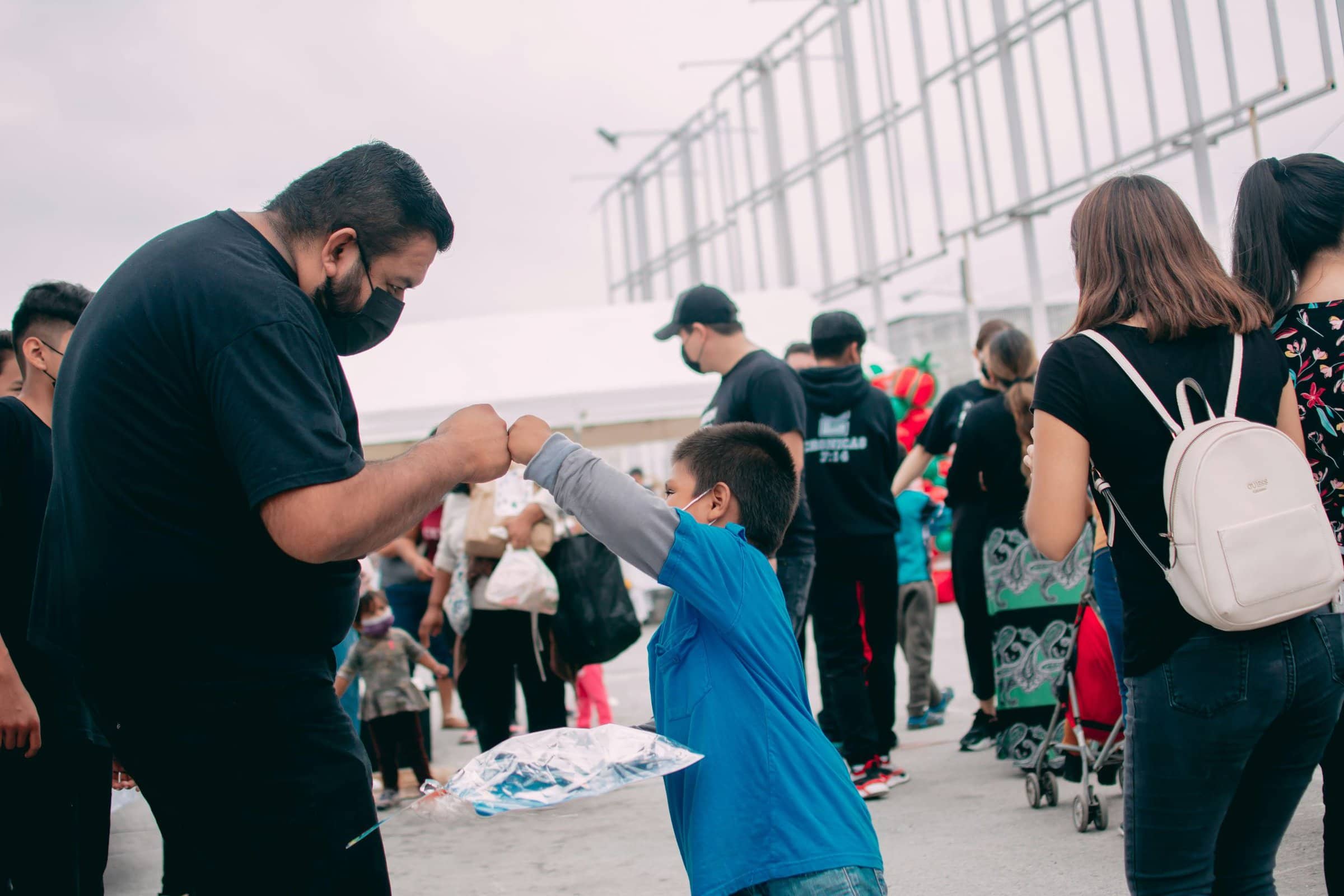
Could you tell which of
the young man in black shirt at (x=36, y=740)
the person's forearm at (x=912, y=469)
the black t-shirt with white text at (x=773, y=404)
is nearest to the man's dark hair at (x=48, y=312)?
the young man in black shirt at (x=36, y=740)

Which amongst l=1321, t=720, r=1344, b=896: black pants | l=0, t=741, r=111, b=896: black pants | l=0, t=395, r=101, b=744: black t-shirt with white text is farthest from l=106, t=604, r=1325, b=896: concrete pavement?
l=0, t=395, r=101, b=744: black t-shirt with white text

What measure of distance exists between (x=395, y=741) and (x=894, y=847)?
2.76 m

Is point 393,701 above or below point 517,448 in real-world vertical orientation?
below

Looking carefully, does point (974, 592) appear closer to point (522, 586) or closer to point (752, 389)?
point (752, 389)

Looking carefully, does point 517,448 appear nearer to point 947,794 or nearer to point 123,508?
point 123,508

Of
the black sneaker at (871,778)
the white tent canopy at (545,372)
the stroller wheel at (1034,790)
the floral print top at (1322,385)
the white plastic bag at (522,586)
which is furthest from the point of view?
the white tent canopy at (545,372)

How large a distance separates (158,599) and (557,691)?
3.90m

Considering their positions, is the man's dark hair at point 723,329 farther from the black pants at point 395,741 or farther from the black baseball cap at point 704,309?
the black pants at point 395,741

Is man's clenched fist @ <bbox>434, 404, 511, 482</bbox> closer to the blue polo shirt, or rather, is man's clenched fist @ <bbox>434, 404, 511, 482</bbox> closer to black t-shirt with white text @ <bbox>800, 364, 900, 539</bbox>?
the blue polo shirt

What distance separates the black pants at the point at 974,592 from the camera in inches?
220

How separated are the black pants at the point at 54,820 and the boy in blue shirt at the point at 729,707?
1.61 meters

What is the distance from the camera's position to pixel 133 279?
177cm

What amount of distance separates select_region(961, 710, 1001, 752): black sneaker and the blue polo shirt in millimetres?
3971

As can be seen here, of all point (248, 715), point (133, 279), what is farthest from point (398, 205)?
point (248, 715)
